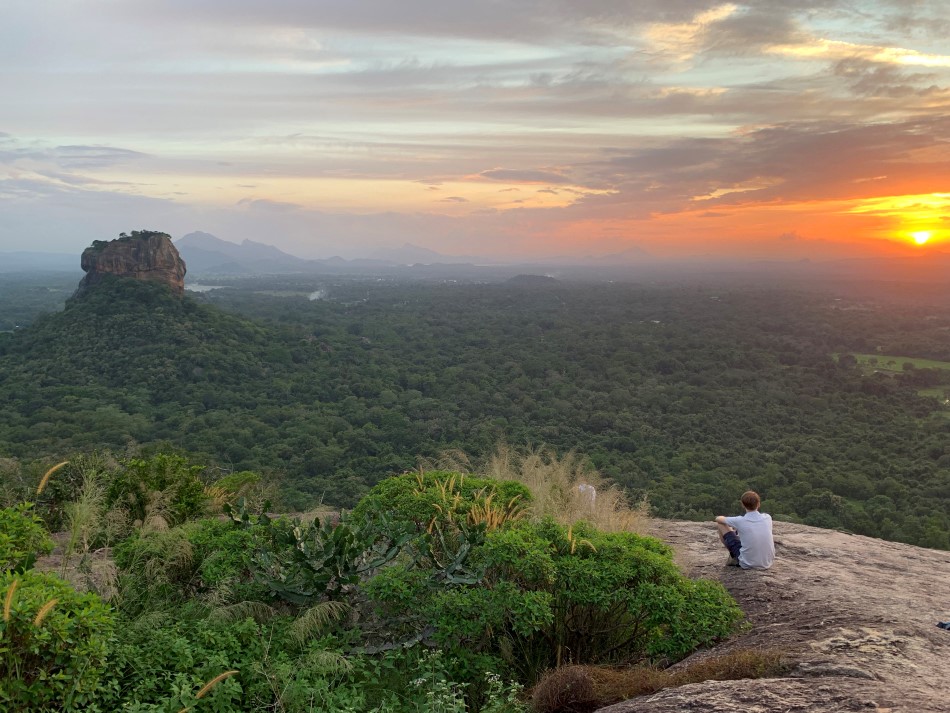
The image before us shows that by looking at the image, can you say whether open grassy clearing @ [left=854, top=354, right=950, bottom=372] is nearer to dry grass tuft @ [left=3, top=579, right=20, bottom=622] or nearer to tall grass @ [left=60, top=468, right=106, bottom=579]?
tall grass @ [left=60, top=468, right=106, bottom=579]

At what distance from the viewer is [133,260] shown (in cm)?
5750

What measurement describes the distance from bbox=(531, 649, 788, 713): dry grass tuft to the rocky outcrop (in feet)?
203

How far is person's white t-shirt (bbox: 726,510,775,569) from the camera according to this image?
21.5ft

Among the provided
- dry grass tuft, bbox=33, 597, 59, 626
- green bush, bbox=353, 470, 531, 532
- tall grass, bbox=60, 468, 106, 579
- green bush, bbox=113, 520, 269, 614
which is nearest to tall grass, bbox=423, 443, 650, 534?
green bush, bbox=353, 470, 531, 532

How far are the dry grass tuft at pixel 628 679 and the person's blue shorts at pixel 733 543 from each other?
228 cm

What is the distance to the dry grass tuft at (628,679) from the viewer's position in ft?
13.8

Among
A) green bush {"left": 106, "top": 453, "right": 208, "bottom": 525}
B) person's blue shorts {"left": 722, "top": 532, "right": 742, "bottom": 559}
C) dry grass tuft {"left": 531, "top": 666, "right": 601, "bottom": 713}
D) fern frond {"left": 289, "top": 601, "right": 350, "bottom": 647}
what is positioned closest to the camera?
dry grass tuft {"left": 531, "top": 666, "right": 601, "bottom": 713}

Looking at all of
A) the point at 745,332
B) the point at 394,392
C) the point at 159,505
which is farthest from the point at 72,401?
the point at 745,332

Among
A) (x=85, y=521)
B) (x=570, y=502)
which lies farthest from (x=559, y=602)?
(x=85, y=521)

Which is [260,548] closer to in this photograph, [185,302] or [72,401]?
[72,401]

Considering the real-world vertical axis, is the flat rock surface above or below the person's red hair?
below

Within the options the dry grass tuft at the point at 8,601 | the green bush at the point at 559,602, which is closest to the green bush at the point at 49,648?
the dry grass tuft at the point at 8,601

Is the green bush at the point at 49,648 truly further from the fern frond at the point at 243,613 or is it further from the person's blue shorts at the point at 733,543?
the person's blue shorts at the point at 733,543

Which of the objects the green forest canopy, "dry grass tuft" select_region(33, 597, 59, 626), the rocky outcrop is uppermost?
the rocky outcrop
